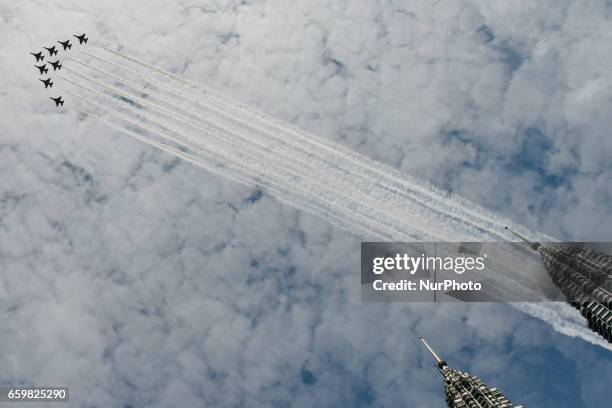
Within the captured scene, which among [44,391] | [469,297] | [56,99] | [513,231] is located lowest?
[44,391]

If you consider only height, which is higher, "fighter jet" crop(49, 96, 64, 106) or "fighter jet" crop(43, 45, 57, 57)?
"fighter jet" crop(43, 45, 57, 57)

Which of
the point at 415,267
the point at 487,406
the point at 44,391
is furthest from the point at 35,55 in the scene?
the point at 487,406

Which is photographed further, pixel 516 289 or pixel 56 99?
pixel 56 99

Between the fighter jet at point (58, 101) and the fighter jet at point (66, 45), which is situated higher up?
the fighter jet at point (66, 45)

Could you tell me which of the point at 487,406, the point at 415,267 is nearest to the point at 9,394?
the point at 415,267

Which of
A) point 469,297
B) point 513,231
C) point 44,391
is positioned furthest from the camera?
point 513,231

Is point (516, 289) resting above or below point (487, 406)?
above

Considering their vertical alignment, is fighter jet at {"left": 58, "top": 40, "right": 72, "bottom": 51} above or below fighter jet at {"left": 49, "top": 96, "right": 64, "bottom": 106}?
above

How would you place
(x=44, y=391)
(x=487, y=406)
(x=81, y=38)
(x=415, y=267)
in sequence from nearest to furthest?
(x=415, y=267), (x=44, y=391), (x=81, y=38), (x=487, y=406)

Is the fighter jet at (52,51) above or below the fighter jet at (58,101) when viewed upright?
→ above

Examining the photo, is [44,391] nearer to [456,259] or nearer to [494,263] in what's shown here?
[456,259]
